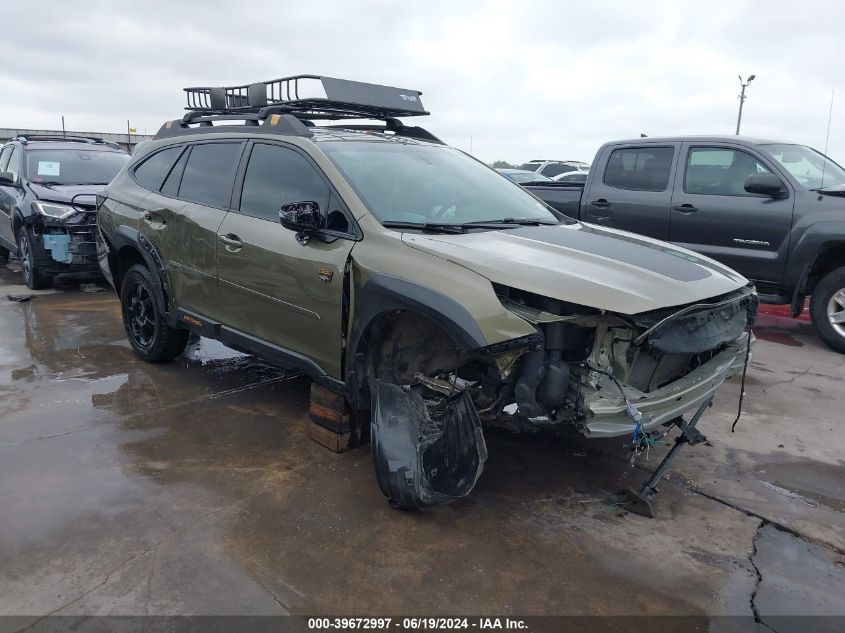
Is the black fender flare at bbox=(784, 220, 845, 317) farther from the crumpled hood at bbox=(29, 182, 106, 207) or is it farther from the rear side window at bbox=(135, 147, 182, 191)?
the crumpled hood at bbox=(29, 182, 106, 207)

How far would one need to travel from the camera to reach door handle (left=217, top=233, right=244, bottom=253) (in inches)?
163

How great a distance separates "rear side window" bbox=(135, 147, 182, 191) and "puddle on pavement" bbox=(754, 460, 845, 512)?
14.6 feet

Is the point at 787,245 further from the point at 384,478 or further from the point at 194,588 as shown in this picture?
the point at 194,588

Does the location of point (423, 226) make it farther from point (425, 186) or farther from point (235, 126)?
point (235, 126)

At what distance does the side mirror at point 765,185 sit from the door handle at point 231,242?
184 inches

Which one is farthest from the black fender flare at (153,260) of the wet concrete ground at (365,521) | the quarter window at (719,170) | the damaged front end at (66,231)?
the quarter window at (719,170)

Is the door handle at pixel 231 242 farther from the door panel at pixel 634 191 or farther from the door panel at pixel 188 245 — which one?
the door panel at pixel 634 191

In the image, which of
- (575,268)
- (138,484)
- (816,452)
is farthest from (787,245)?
(138,484)

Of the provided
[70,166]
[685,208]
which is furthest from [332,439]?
[70,166]

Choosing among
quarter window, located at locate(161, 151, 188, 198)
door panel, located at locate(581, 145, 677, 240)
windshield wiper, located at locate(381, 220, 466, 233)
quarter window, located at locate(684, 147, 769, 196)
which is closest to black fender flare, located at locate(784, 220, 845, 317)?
quarter window, located at locate(684, 147, 769, 196)

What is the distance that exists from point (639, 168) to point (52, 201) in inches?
269

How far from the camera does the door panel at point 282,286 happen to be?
3623 millimetres

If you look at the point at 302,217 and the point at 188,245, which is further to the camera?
the point at 188,245

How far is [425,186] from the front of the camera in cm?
404
